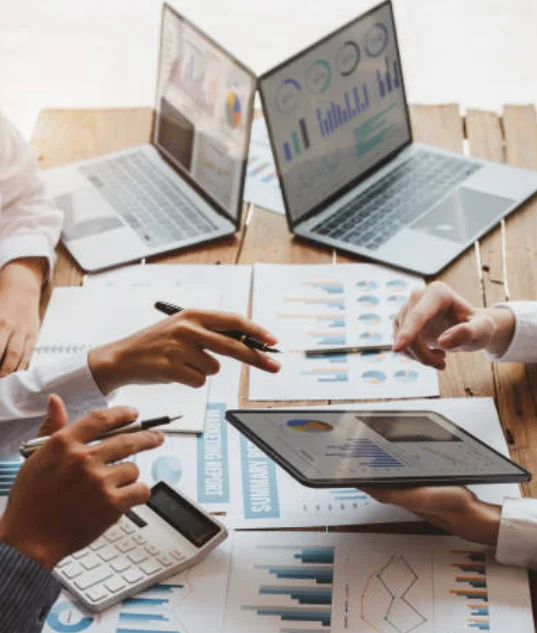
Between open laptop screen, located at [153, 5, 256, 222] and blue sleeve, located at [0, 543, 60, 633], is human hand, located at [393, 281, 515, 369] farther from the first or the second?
blue sleeve, located at [0, 543, 60, 633]

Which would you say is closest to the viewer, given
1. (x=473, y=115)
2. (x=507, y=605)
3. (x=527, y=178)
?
(x=507, y=605)

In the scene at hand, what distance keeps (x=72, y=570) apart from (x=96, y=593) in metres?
0.04

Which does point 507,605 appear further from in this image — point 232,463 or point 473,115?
point 473,115

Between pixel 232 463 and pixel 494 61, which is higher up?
pixel 232 463

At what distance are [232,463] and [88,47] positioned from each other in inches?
107

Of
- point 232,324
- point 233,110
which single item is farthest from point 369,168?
point 232,324

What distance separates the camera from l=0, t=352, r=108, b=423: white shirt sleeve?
A: 133 centimetres

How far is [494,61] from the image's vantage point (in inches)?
134

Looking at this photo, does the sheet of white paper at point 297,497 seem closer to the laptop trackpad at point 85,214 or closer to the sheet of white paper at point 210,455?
the sheet of white paper at point 210,455

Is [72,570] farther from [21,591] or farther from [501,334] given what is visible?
[501,334]

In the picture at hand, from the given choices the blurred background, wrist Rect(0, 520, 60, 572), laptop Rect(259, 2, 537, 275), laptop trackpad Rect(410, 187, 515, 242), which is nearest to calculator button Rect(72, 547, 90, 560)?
wrist Rect(0, 520, 60, 572)

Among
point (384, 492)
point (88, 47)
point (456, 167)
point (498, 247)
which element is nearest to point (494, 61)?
point (88, 47)

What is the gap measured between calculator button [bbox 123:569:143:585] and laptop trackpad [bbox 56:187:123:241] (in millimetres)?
734

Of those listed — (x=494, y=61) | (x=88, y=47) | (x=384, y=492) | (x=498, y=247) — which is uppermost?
(x=384, y=492)
